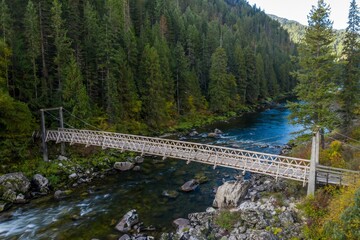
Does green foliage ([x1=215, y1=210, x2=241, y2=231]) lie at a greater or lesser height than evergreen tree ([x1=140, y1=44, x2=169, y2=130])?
lesser

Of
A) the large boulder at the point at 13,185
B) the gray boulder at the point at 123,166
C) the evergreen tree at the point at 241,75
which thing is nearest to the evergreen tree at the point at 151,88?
the gray boulder at the point at 123,166

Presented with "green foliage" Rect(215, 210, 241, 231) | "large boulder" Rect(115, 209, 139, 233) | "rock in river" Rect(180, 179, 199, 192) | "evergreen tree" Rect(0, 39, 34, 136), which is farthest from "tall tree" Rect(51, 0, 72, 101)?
"green foliage" Rect(215, 210, 241, 231)

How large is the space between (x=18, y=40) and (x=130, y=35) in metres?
16.3

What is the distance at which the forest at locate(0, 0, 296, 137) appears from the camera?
29.2 metres

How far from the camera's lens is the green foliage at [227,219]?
667 inches

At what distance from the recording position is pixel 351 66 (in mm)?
27578

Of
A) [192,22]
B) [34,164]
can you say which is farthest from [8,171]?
[192,22]

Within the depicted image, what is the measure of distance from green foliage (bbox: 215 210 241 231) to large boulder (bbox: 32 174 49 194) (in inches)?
590

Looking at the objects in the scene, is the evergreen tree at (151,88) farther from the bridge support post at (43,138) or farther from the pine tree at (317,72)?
the pine tree at (317,72)

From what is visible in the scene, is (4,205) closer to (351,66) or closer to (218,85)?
(351,66)

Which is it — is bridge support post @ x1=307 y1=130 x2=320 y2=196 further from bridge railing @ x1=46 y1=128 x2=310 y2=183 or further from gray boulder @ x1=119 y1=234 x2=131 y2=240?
gray boulder @ x1=119 y1=234 x2=131 y2=240

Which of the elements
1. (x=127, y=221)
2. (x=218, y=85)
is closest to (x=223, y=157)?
(x=127, y=221)

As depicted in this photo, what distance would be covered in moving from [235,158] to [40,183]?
54.4 ft

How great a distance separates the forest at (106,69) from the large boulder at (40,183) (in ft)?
16.3
